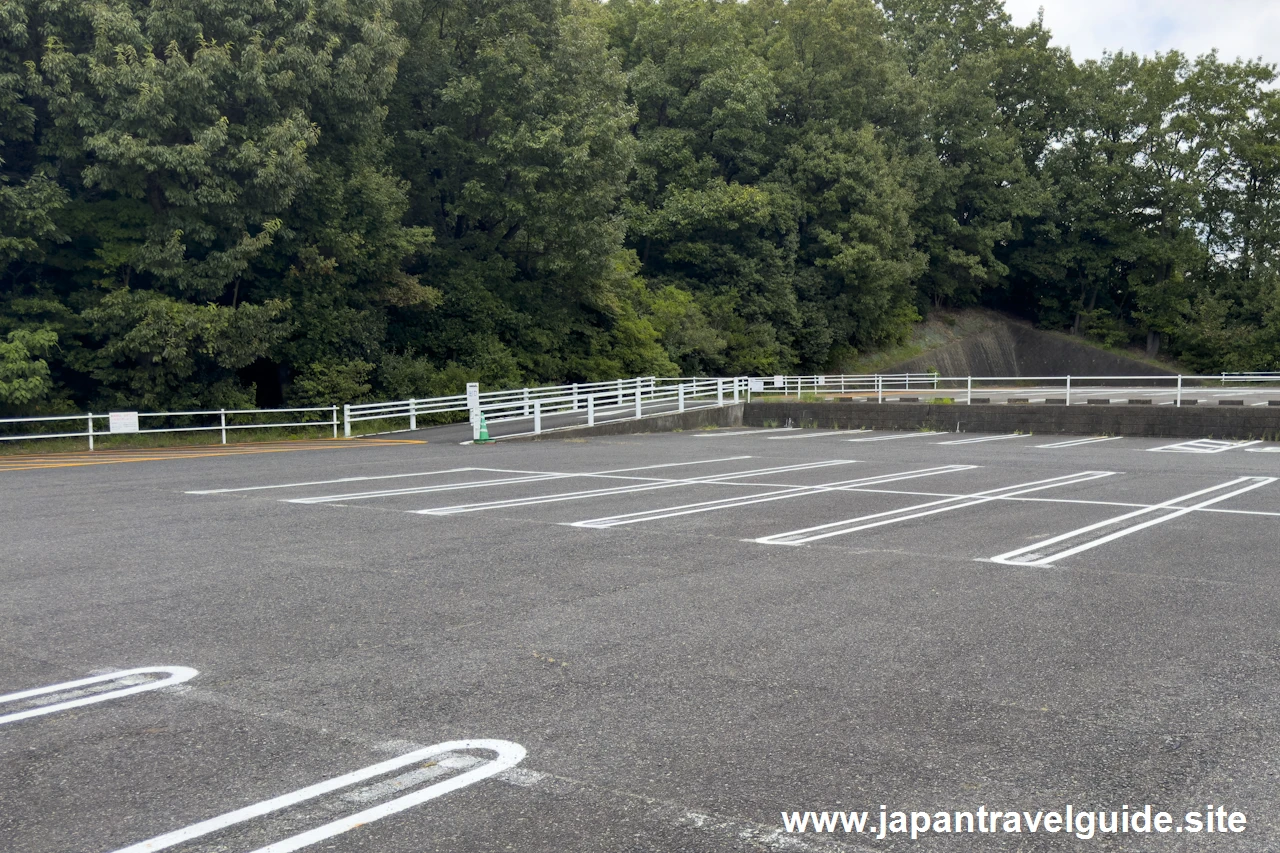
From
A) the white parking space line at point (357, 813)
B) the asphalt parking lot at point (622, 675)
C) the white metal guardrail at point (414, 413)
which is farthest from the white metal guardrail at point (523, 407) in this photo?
the white parking space line at point (357, 813)

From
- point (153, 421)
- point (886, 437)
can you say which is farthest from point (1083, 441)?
point (153, 421)

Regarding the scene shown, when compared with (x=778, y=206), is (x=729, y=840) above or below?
below

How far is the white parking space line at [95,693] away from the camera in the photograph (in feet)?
16.2

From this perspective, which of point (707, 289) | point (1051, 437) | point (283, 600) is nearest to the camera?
point (283, 600)

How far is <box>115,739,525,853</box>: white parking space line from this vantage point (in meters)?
3.60

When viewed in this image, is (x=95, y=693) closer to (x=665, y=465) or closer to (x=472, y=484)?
(x=472, y=484)

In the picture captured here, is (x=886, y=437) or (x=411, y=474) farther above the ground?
(x=411, y=474)

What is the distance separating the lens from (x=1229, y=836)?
3.69m

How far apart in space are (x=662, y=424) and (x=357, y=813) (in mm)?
27028

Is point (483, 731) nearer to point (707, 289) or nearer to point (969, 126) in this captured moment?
point (707, 289)

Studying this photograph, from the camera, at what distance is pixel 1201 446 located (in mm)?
24156

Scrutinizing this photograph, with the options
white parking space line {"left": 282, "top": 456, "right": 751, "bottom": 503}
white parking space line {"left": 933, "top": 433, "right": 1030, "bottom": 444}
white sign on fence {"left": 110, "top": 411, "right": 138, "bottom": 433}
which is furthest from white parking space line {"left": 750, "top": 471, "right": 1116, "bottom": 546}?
white sign on fence {"left": 110, "top": 411, "right": 138, "bottom": 433}

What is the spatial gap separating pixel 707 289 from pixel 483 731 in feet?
161

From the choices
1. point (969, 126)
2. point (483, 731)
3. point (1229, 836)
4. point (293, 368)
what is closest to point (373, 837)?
point (483, 731)
